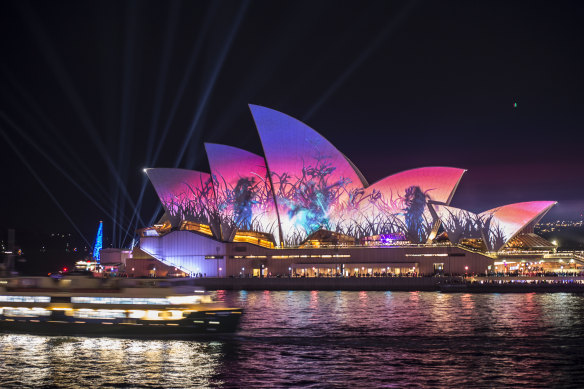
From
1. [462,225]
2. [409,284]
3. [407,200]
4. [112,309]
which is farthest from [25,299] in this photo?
[462,225]

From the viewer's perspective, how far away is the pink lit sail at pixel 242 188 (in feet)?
254

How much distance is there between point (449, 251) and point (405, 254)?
4465mm

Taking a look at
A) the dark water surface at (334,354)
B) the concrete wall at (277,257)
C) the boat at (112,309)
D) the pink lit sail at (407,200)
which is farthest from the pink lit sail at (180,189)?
the boat at (112,309)

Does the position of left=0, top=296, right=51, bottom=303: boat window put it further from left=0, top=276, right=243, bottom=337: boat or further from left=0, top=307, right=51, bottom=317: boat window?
left=0, top=307, right=51, bottom=317: boat window

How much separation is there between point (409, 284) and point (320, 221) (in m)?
15.3

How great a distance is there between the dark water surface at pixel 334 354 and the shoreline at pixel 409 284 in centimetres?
2097

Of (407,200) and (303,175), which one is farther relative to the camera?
(303,175)

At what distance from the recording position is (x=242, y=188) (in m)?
78.0

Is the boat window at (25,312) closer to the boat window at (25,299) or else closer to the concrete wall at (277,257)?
the boat window at (25,299)

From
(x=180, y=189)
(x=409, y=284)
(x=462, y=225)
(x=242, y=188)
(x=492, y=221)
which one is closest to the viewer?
(x=409, y=284)

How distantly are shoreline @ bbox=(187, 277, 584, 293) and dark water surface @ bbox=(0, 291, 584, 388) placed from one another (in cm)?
2097

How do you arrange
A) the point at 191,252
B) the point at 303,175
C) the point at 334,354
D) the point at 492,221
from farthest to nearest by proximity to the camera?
1. the point at 303,175
2. the point at 191,252
3. the point at 492,221
4. the point at 334,354

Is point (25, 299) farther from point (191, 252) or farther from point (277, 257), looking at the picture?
point (277, 257)

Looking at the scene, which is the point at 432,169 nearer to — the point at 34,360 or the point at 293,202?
the point at 293,202
